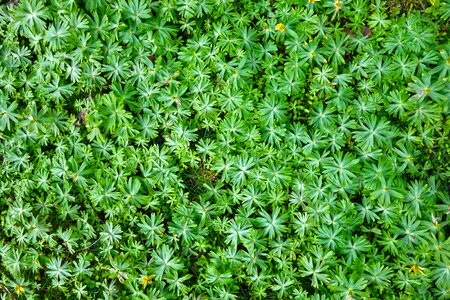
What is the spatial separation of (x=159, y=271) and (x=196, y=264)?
0.32 metres

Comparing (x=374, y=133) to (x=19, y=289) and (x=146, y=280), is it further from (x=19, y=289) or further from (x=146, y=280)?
(x=19, y=289)

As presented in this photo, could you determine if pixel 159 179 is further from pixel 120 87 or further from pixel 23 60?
pixel 23 60

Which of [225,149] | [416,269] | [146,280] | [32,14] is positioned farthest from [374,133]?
[32,14]

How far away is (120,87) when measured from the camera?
357 centimetres

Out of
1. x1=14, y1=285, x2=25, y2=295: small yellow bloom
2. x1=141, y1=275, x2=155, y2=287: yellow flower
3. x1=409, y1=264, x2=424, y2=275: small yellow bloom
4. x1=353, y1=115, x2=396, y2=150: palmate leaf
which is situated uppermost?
x1=353, y1=115, x2=396, y2=150: palmate leaf

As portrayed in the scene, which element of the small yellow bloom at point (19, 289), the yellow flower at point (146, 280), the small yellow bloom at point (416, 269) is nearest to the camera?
the small yellow bloom at point (416, 269)

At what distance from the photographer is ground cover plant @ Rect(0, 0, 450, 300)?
3.31m

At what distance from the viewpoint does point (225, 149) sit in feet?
11.5

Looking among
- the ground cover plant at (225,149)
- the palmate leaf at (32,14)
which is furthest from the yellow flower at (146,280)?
the palmate leaf at (32,14)

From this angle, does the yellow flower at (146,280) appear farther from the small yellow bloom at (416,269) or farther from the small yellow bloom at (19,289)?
the small yellow bloom at (416,269)

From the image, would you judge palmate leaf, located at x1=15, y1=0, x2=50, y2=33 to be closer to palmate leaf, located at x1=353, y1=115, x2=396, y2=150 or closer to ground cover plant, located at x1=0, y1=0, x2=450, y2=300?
ground cover plant, located at x1=0, y1=0, x2=450, y2=300

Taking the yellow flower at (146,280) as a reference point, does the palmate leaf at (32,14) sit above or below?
above

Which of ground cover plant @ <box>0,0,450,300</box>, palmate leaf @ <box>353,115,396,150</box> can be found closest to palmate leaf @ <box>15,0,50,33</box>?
ground cover plant @ <box>0,0,450,300</box>

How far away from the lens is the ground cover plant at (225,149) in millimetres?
3311
